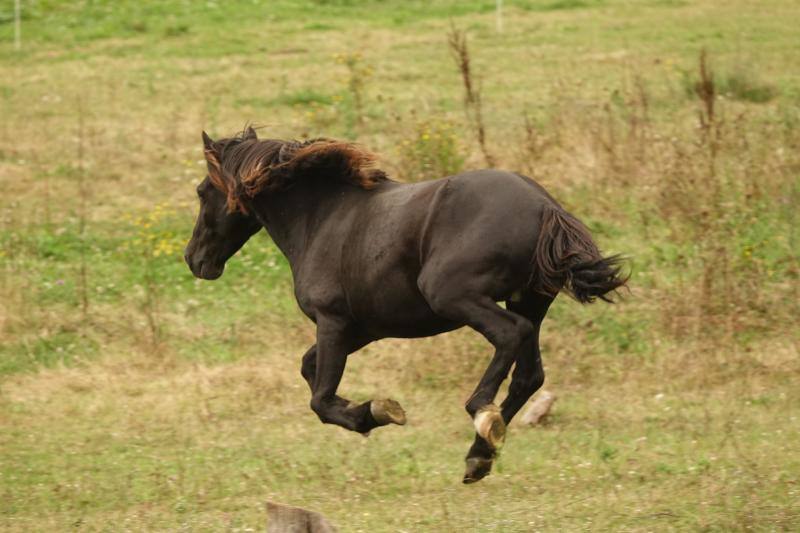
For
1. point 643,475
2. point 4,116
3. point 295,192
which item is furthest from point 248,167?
point 4,116

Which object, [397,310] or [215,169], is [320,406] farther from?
[215,169]

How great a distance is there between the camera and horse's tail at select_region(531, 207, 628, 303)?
7.03 m

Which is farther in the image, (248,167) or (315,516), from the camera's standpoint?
(248,167)

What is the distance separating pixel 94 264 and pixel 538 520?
825 centimetres

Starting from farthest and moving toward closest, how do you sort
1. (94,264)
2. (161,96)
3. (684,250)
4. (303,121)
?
(161,96), (303,121), (94,264), (684,250)

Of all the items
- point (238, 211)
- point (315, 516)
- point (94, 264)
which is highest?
point (238, 211)

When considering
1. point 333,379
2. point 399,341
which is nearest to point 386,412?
point 333,379

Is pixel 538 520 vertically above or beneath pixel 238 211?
A: beneath

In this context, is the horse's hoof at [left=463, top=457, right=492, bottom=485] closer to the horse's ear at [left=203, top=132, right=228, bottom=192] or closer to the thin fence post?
the horse's ear at [left=203, top=132, right=228, bottom=192]

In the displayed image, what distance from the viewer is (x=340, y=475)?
9898 millimetres

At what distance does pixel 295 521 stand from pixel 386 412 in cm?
104

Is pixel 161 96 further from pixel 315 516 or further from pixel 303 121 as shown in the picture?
pixel 315 516

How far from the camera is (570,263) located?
702 cm

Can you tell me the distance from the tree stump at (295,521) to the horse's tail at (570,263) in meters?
1.77
